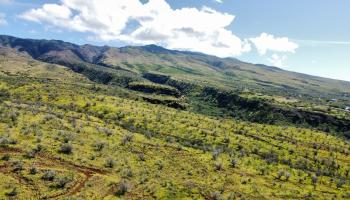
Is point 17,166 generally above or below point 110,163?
above

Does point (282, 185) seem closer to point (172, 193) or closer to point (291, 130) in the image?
point (172, 193)

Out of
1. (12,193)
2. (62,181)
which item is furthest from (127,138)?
(12,193)

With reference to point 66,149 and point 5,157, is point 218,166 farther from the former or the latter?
point 5,157

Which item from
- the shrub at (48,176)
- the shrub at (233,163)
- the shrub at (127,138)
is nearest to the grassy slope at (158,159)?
the shrub at (127,138)

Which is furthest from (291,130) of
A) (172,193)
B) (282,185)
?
(172,193)

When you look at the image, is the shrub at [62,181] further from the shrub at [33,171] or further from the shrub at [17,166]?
the shrub at [17,166]
